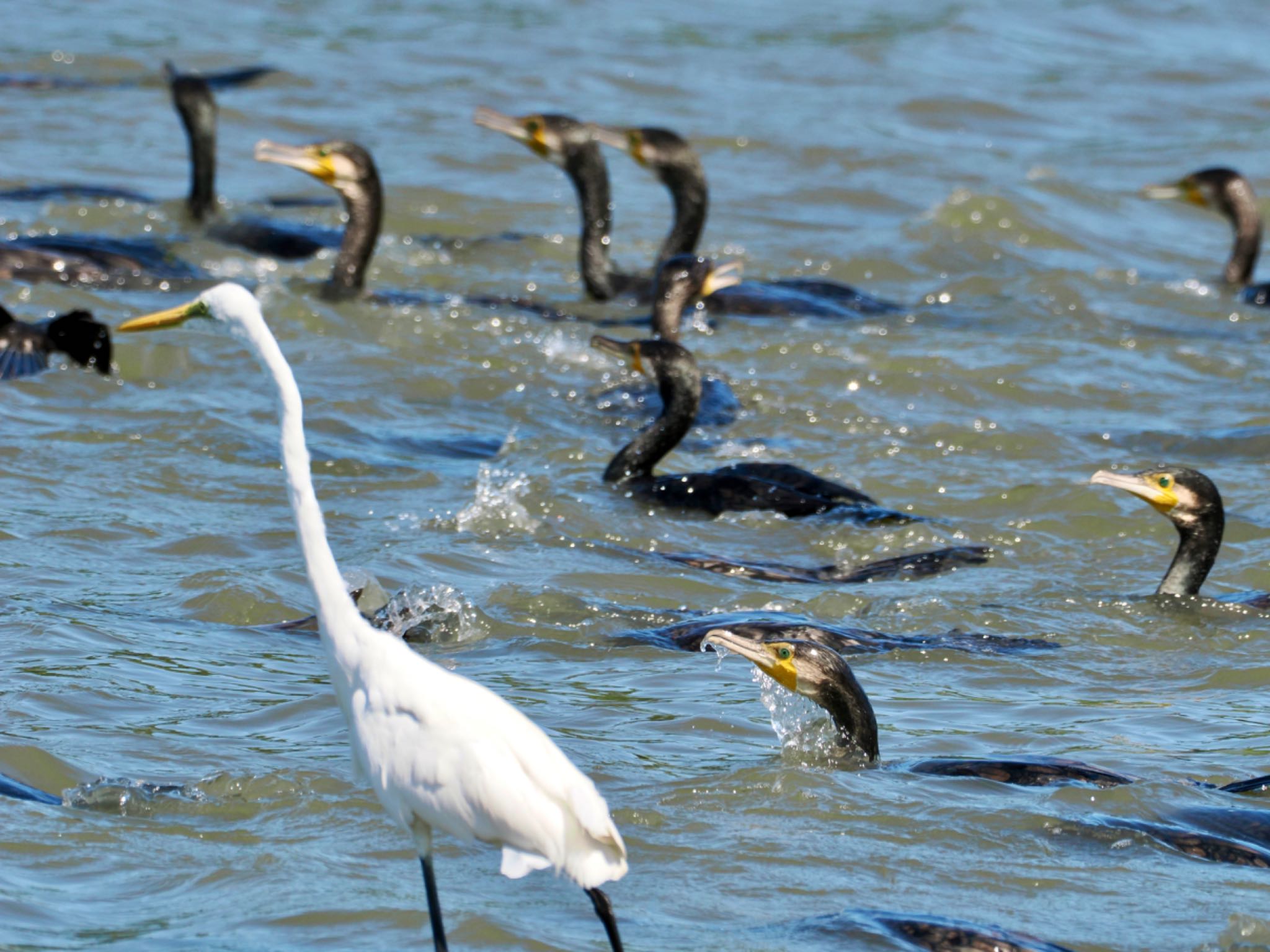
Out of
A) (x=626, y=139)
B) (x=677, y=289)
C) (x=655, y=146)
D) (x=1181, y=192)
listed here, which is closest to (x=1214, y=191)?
(x=1181, y=192)

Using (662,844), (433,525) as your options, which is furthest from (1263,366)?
(662,844)

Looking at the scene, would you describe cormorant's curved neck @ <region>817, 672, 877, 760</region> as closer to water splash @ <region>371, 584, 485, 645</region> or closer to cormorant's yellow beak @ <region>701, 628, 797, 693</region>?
cormorant's yellow beak @ <region>701, 628, 797, 693</region>

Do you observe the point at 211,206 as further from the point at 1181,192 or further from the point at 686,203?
the point at 1181,192

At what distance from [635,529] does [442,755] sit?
4.18 m

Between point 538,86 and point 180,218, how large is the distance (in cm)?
599

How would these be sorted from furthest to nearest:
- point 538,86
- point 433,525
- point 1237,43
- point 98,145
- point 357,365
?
1. point 1237,43
2. point 538,86
3. point 98,145
4. point 357,365
5. point 433,525

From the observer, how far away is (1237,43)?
875 inches

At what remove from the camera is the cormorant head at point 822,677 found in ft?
17.3

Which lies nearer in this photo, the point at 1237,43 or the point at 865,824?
the point at 865,824

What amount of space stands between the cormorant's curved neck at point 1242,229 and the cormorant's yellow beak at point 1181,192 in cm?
24

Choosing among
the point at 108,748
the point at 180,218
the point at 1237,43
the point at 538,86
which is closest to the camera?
the point at 108,748

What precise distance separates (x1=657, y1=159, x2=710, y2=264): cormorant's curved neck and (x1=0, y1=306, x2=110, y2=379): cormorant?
147 inches

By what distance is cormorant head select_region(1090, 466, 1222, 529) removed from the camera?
23.3 ft

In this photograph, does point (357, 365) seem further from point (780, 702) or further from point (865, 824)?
point (865, 824)
